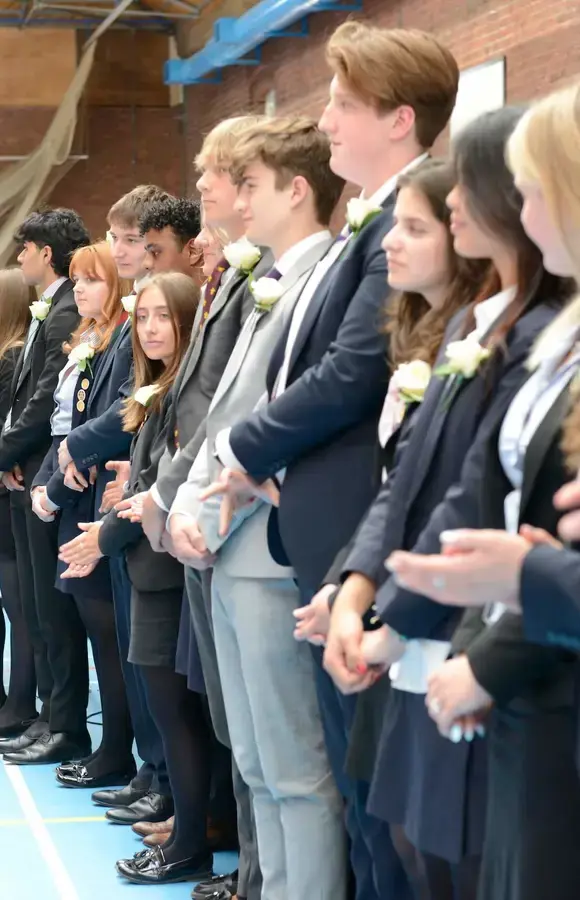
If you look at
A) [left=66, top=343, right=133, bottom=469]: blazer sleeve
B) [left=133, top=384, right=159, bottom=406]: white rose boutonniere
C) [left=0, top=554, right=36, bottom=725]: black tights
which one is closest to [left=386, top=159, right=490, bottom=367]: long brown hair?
[left=133, top=384, right=159, bottom=406]: white rose boutonniere

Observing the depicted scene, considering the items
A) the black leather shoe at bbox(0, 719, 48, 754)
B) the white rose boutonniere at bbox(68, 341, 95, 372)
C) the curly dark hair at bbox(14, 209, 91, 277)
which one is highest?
the curly dark hair at bbox(14, 209, 91, 277)

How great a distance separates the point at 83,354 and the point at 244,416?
158 centimetres

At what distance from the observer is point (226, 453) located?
2631 millimetres

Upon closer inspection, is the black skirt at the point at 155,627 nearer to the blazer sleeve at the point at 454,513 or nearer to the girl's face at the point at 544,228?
the blazer sleeve at the point at 454,513

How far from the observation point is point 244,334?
2.97 m

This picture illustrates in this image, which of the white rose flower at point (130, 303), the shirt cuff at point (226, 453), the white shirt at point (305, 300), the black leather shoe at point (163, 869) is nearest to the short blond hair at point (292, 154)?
the white shirt at point (305, 300)

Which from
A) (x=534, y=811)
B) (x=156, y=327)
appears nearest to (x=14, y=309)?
(x=156, y=327)

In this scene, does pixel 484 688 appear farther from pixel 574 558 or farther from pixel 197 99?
pixel 197 99

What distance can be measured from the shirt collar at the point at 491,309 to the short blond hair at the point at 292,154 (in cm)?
94

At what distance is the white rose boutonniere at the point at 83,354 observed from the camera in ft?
14.3

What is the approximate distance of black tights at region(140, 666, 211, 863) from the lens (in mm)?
3531

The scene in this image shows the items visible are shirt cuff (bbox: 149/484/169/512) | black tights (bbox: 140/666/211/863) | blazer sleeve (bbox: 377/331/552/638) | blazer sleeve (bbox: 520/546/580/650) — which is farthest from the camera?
black tights (bbox: 140/666/211/863)

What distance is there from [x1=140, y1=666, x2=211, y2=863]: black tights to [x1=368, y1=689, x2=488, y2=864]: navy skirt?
1498 millimetres

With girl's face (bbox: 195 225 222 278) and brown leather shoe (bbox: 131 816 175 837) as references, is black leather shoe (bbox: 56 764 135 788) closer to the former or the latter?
brown leather shoe (bbox: 131 816 175 837)
